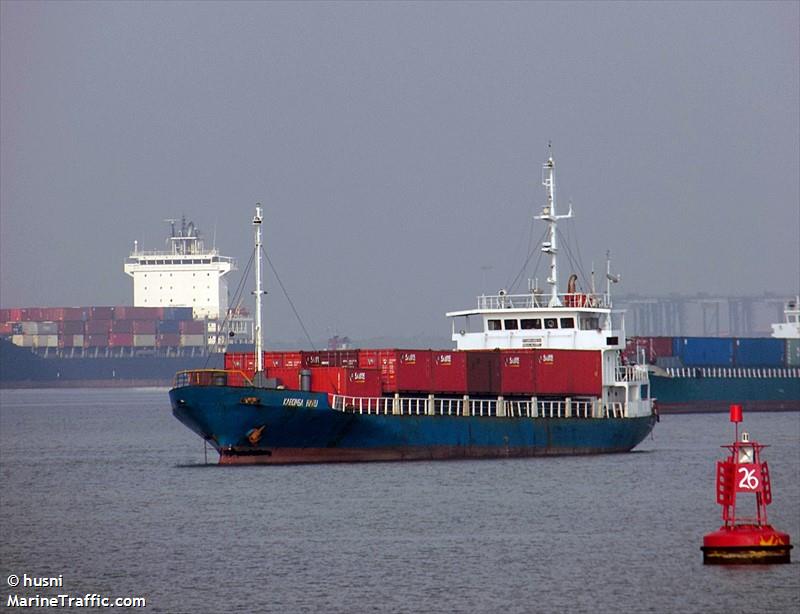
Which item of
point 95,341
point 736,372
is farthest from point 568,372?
point 95,341

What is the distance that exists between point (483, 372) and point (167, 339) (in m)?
123

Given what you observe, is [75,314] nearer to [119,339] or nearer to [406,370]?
[119,339]

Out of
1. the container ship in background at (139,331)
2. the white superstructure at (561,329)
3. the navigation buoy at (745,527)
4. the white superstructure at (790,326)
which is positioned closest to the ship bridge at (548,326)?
the white superstructure at (561,329)

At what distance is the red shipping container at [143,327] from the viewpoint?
173875 millimetres

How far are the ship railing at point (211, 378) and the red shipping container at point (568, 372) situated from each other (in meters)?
10.2

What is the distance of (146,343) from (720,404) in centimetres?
8914

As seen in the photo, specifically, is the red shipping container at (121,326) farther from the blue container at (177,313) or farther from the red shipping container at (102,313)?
the blue container at (177,313)

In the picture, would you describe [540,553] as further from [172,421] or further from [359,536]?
[172,421]

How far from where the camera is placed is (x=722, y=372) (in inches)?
3962

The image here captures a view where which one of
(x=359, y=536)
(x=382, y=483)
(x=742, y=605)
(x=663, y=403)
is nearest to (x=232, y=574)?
(x=359, y=536)

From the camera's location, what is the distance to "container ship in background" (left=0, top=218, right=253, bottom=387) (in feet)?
571

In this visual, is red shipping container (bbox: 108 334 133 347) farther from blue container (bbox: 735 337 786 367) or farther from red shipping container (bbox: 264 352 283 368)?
red shipping container (bbox: 264 352 283 368)

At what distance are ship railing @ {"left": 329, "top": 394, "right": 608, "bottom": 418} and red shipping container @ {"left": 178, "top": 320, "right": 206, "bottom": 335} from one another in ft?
396

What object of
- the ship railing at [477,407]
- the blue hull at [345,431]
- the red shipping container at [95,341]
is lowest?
the blue hull at [345,431]
